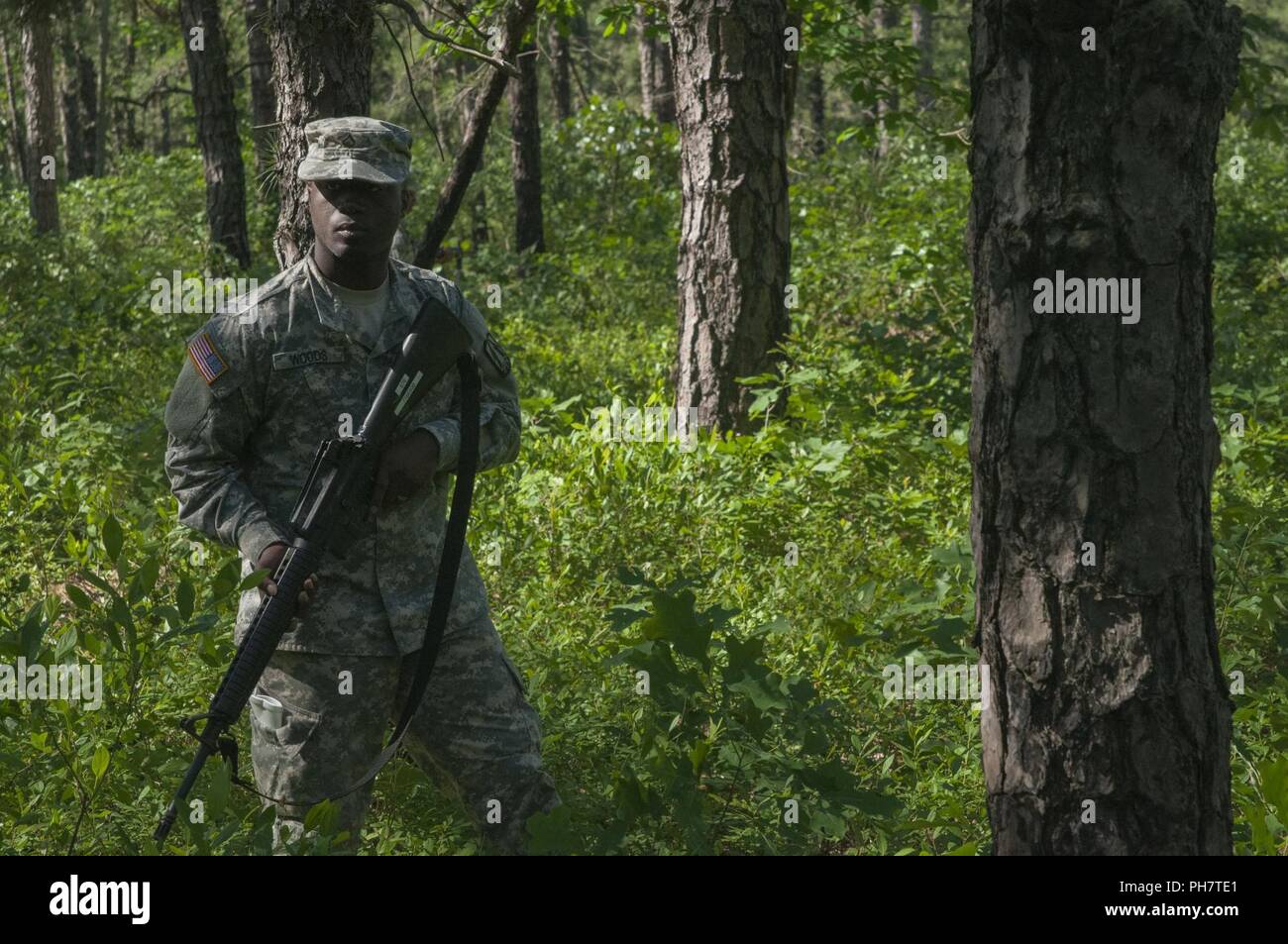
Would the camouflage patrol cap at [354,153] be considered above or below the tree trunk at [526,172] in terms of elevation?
below

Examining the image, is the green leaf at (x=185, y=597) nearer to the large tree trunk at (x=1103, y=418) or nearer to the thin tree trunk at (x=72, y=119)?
the large tree trunk at (x=1103, y=418)

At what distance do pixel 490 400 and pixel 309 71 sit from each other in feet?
6.94

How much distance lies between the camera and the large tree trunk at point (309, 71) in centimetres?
509

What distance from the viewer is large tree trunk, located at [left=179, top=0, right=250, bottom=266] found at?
1224 cm

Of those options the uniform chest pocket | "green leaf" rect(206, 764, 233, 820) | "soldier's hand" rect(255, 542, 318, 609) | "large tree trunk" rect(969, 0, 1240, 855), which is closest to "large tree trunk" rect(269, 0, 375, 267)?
the uniform chest pocket

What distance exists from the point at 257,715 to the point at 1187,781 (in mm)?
2186

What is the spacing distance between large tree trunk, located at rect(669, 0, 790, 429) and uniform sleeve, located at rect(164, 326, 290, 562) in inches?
173

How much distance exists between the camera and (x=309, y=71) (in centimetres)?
514

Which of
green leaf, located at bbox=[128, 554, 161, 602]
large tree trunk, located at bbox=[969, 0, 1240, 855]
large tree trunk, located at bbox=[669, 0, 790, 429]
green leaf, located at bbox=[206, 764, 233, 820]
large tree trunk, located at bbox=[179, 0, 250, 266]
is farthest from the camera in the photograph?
large tree trunk, located at bbox=[179, 0, 250, 266]

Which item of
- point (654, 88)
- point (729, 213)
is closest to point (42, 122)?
point (654, 88)

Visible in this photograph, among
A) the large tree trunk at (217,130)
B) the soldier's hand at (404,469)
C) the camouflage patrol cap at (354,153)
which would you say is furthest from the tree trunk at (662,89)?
the soldier's hand at (404,469)

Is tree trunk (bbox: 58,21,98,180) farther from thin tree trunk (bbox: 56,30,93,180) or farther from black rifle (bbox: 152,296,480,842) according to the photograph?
black rifle (bbox: 152,296,480,842)

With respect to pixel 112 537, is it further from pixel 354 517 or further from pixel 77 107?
pixel 77 107

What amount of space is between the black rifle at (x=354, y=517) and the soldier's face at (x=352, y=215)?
8.3 inches
